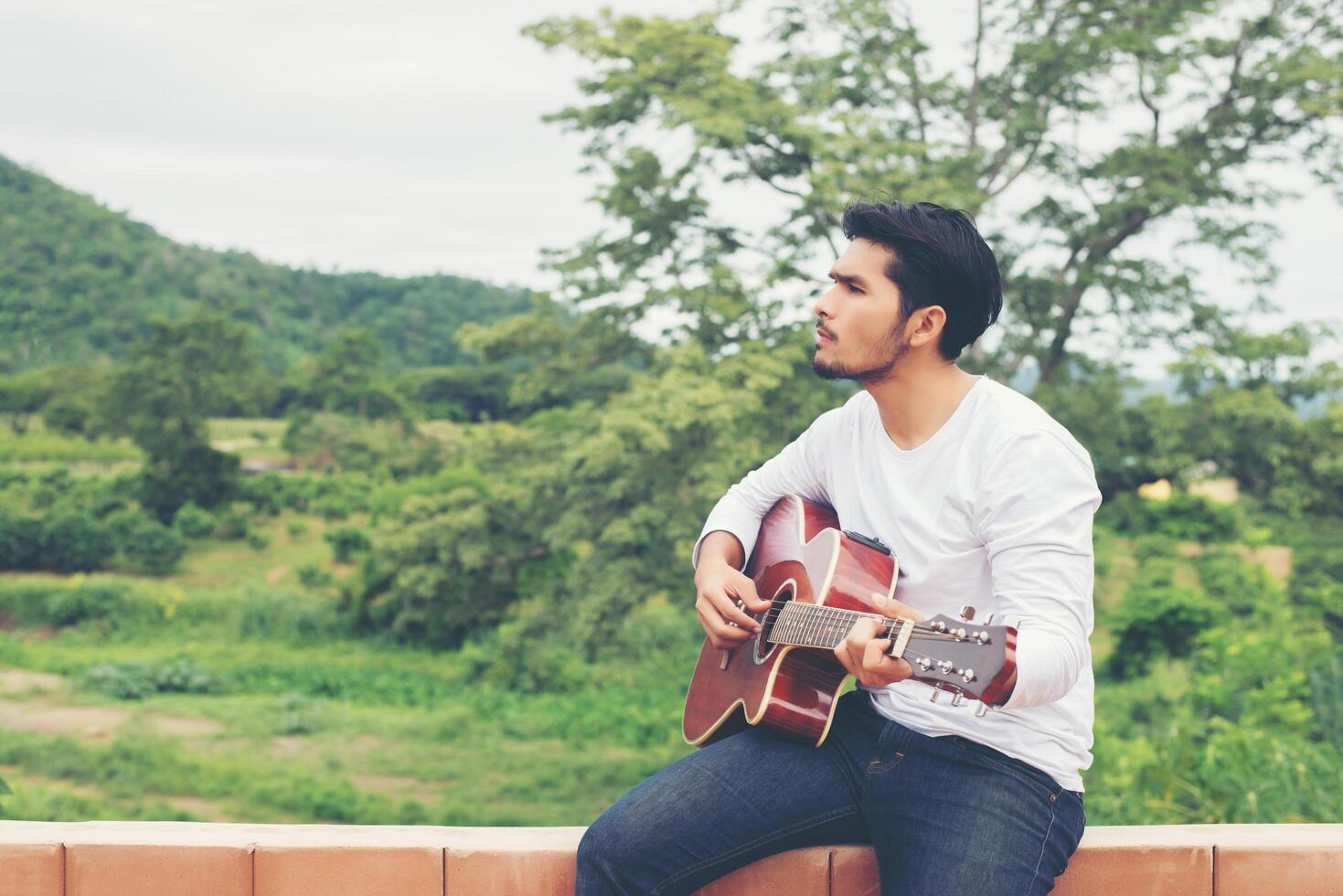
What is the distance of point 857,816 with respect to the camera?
59.9 inches

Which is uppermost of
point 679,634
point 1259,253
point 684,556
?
point 1259,253

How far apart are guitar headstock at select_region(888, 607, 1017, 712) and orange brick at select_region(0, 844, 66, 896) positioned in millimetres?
1086

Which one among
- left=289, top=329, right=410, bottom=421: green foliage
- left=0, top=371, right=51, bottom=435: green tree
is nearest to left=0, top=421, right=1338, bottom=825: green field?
left=0, top=371, right=51, bottom=435: green tree

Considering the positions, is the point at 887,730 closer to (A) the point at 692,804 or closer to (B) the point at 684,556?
(A) the point at 692,804

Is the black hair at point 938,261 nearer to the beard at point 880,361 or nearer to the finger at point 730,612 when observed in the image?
the beard at point 880,361

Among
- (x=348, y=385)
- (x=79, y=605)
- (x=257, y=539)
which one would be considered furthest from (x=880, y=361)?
(x=348, y=385)

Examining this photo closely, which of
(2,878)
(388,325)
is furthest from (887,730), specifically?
(388,325)

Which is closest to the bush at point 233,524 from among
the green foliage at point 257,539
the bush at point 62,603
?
the green foliage at point 257,539

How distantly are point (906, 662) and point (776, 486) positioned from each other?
0.62 meters

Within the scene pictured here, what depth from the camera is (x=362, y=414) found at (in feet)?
86.7

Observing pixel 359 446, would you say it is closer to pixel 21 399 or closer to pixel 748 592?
pixel 21 399

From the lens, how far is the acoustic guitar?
125 centimetres

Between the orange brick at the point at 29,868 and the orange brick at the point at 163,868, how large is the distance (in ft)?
0.06

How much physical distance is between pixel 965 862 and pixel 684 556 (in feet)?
22.8
